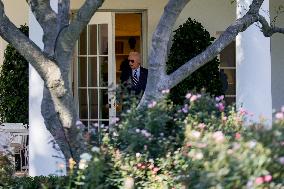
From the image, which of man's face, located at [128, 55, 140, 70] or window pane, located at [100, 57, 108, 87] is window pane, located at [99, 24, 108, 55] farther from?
man's face, located at [128, 55, 140, 70]

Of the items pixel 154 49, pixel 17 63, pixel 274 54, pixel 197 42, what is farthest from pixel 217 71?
pixel 154 49

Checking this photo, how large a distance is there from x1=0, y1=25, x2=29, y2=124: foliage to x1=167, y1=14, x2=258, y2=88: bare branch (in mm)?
5058

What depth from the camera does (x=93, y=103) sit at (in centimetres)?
1152

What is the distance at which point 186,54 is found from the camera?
10.9 m

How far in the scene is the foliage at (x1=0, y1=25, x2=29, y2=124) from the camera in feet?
35.4

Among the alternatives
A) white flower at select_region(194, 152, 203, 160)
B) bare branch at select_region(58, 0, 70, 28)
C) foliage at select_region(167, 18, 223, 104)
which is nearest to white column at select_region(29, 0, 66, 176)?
bare branch at select_region(58, 0, 70, 28)

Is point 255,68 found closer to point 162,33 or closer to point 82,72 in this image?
point 162,33

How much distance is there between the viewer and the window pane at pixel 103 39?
11.3 meters

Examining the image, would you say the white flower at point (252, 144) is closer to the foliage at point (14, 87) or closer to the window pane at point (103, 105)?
the foliage at point (14, 87)

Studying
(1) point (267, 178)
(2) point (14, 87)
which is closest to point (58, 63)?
(1) point (267, 178)

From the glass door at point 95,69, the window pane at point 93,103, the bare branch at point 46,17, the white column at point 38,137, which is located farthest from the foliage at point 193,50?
the bare branch at point 46,17

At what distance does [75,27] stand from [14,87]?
5726 millimetres

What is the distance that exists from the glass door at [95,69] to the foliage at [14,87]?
95 centimetres

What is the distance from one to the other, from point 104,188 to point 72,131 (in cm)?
119
